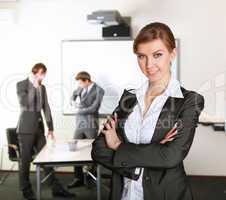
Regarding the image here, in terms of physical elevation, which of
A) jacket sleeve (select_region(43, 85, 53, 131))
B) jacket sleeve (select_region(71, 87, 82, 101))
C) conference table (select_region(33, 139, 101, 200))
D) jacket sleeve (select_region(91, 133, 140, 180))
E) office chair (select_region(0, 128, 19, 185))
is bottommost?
office chair (select_region(0, 128, 19, 185))

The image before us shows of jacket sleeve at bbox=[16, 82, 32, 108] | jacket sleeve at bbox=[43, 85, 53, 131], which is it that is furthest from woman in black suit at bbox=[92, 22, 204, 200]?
jacket sleeve at bbox=[43, 85, 53, 131]

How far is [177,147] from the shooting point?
154cm

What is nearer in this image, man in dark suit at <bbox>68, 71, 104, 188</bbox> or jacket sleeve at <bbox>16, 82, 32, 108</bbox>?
jacket sleeve at <bbox>16, 82, 32, 108</bbox>

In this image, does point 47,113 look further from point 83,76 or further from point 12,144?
point 83,76

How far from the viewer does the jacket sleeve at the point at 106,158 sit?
148 centimetres

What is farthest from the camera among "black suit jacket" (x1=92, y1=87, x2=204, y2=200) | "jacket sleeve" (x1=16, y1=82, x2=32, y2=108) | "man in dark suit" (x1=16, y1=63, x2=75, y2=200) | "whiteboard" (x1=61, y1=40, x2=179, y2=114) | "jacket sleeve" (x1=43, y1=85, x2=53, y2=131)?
"whiteboard" (x1=61, y1=40, x2=179, y2=114)

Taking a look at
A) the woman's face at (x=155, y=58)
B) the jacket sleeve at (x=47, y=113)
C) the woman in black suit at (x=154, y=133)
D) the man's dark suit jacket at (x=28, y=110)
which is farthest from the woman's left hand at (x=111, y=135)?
the jacket sleeve at (x=47, y=113)

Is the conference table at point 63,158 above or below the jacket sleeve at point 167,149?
below

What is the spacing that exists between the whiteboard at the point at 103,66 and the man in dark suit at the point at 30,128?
52 centimetres

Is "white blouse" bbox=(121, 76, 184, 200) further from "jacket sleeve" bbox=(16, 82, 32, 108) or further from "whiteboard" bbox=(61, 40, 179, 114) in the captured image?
"whiteboard" bbox=(61, 40, 179, 114)

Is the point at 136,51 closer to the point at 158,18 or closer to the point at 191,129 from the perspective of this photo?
the point at 191,129

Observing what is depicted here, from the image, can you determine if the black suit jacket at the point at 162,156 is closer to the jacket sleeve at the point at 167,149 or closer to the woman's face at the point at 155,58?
the jacket sleeve at the point at 167,149

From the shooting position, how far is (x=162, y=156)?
149cm

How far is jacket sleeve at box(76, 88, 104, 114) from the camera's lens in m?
5.15
